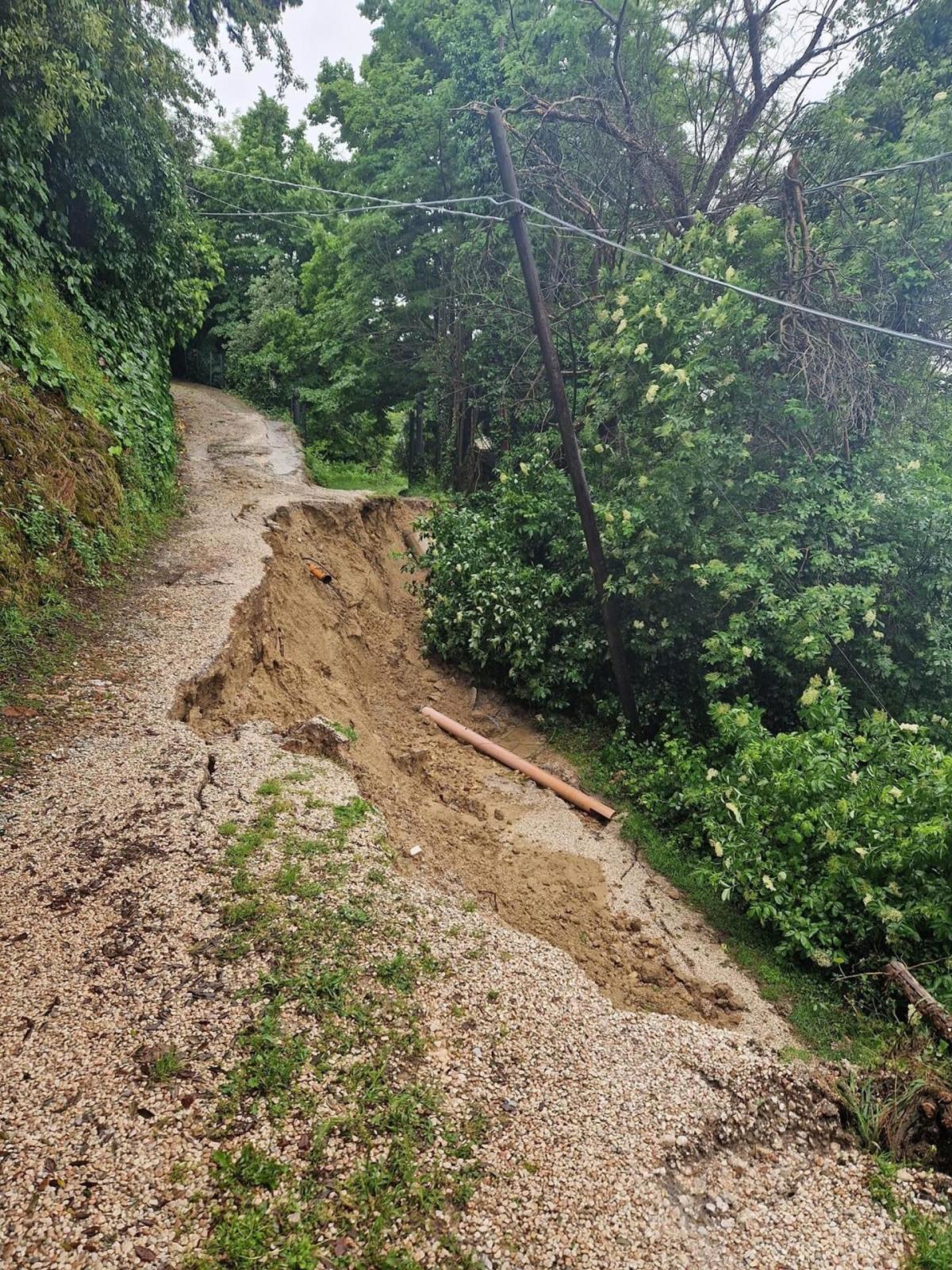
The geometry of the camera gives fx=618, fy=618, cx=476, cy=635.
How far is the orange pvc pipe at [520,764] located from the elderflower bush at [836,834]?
138cm

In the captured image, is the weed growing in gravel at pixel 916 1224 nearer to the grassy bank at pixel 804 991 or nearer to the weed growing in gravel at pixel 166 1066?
the grassy bank at pixel 804 991

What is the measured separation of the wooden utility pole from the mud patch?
60.7 inches

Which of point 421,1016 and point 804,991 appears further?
point 804,991

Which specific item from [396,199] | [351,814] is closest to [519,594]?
[351,814]

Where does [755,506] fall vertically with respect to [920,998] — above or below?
above

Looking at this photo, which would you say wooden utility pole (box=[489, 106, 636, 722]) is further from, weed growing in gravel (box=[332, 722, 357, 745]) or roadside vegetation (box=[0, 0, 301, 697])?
roadside vegetation (box=[0, 0, 301, 697])

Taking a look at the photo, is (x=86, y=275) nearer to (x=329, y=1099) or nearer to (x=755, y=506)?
(x=755, y=506)

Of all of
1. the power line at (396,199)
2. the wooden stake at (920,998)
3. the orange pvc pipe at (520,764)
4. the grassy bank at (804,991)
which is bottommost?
the orange pvc pipe at (520,764)

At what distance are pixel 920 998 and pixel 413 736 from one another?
5.42 m

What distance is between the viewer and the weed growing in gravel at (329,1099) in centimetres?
230

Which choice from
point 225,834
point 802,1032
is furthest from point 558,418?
point 802,1032

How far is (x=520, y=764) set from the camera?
7516 mm

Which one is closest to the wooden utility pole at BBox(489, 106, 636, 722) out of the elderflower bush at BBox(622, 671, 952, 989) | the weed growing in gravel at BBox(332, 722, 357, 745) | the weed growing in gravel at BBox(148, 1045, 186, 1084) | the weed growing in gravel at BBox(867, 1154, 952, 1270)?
the elderflower bush at BBox(622, 671, 952, 989)

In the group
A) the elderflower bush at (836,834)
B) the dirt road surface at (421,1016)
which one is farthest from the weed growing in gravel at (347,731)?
the elderflower bush at (836,834)
